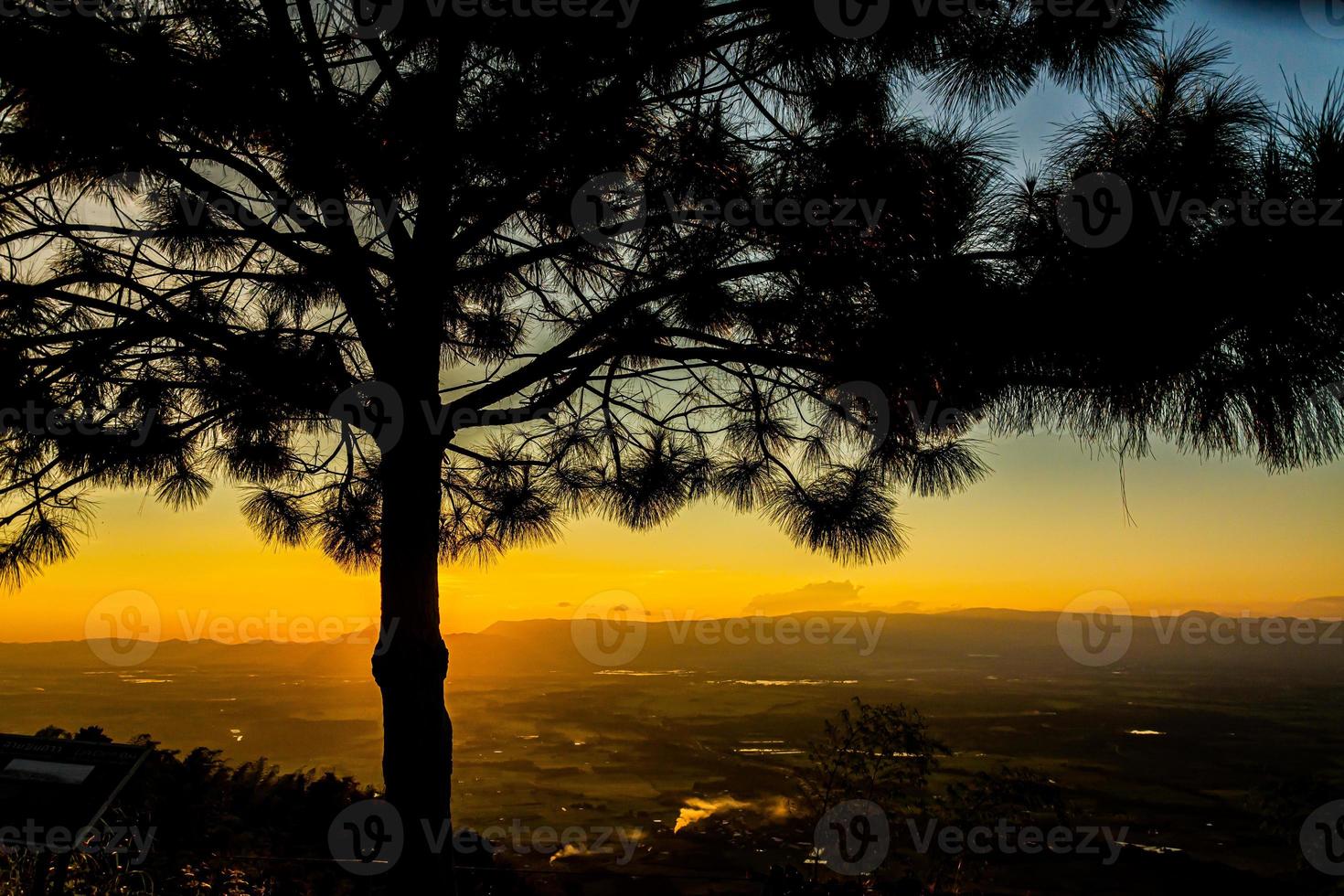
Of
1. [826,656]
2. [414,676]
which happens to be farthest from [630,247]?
[826,656]

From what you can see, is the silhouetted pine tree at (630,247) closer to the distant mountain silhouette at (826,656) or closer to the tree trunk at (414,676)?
the tree trunk at (414,676)

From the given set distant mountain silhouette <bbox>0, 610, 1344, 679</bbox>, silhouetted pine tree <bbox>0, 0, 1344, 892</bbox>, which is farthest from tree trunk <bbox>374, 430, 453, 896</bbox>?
distant mountain silhouette <bbox>0, 610, 1344, 679</bbox>

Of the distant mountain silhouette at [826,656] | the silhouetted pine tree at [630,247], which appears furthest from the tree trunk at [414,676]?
the distant mountain silhouette at [826,656]

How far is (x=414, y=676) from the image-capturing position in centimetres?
255

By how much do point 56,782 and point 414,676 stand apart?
3.03 ft

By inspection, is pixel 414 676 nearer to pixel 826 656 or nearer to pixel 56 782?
pixel 56 782

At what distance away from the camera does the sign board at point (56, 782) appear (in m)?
2.08

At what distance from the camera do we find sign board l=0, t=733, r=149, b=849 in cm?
208

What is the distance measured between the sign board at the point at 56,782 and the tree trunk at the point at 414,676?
Result: 0.68 meters

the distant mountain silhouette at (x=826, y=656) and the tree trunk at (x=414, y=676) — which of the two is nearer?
the tree trunk at (x=414, y=676)

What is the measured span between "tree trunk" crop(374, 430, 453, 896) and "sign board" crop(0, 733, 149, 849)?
68 centimetres

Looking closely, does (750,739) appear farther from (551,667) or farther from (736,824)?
(551,667)

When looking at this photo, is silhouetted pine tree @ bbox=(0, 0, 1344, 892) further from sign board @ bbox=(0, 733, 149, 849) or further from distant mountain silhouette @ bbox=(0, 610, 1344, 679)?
distant mountain silhouette @ bbox=(0, 610, 1344, 679)

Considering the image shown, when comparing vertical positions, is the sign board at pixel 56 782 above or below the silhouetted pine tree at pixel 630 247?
below
